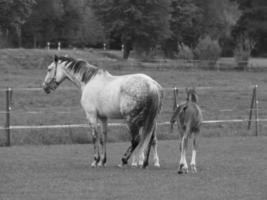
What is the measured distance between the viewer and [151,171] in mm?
14727

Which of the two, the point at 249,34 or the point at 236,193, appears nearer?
the point at 236,193

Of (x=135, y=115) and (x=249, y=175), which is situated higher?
(x=135, y=115)

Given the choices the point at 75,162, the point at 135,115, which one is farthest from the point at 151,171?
the point at 75,162

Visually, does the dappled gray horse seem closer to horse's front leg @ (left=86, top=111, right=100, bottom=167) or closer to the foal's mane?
horse's front leg @ (left=86, top=111, right=100, bottom=167)

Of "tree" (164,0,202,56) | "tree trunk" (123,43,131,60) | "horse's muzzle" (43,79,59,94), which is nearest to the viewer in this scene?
"horse's muzzle" (43,79,59,94)

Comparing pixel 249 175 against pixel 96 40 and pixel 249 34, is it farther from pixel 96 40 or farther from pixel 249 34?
pixel 96 40

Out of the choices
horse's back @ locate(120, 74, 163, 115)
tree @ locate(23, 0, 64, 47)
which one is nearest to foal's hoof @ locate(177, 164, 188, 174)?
horse's back @ locate(120, 74, 163, 115)

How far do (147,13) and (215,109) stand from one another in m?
43.9

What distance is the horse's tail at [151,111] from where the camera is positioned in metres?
15.0

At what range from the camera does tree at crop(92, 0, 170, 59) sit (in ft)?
242

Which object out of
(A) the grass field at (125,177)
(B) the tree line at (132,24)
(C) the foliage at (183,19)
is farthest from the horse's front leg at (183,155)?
(C) the foliage at (183,19)

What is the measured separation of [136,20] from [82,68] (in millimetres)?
58163

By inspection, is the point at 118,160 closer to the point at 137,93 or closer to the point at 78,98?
the point at 137,93

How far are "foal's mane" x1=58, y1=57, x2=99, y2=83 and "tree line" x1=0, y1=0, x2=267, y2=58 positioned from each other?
4848cm
